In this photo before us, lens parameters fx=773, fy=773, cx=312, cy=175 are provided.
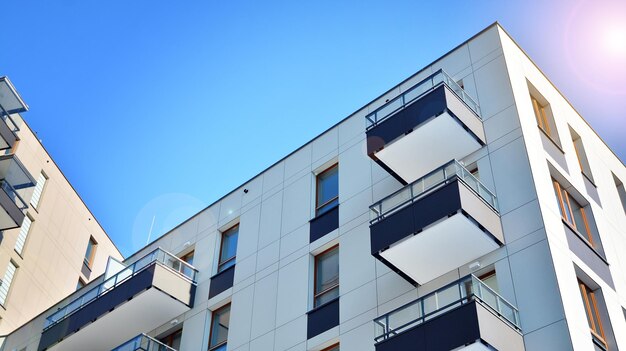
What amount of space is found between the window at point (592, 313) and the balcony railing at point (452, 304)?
2.32m

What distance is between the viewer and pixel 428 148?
20.9 metres

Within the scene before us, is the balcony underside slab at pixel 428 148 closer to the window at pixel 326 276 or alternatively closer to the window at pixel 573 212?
the window at pixel 573 212

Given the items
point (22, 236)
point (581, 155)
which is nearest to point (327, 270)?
point (581, 155)

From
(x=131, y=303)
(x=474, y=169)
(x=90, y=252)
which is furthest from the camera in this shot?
(x=90, y=252)

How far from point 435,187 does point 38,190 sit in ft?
99.7

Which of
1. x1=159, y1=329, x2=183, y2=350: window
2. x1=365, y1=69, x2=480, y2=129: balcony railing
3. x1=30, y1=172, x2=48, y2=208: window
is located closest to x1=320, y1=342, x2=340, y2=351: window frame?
x1=365, y1=69, x2=480, y2=129: balcony railing

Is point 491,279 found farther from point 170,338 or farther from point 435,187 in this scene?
point 170,338

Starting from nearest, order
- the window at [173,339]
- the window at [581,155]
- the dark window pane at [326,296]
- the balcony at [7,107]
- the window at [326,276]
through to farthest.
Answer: the dark window pane at [326,296] → the window at [326,276] → the window at [581,155] → the window at [173,339] → the balcony at [7,107]

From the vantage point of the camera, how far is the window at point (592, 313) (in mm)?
17494

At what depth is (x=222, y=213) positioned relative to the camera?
2794cm

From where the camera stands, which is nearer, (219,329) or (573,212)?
(573,212)

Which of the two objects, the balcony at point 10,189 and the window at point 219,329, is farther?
the balcony at point 10,189

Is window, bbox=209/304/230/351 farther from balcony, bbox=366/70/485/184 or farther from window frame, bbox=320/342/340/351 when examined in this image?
balcony, bbox=366/70/485/184

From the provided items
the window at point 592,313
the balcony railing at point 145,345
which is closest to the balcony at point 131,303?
the balcony railing at point 145,345
